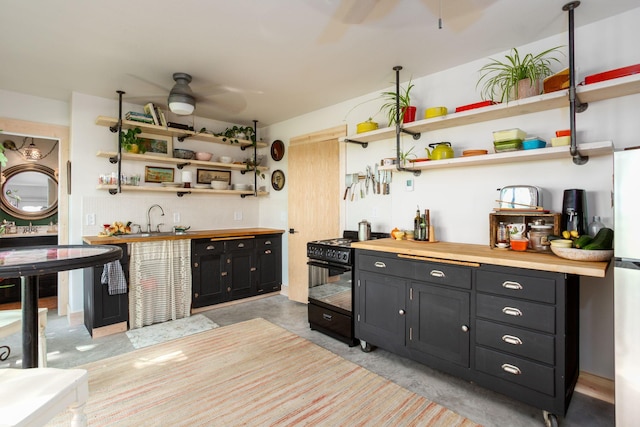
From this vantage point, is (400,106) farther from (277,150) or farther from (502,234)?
(277,150)

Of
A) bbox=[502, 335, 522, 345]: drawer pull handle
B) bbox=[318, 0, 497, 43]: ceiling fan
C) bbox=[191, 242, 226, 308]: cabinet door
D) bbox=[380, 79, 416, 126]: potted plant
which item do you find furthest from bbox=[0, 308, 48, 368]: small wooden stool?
bbox=[380, 79, 416, 126]: potted plant

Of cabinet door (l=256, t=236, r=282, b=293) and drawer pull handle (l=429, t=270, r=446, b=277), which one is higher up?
drawer pull handle (l=429, t=270, r=446, b=277)

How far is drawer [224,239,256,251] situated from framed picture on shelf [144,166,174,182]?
3.89 feet

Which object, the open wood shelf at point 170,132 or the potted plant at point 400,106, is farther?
the open wood shelf at point 170,132

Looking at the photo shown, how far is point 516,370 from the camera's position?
1.93m

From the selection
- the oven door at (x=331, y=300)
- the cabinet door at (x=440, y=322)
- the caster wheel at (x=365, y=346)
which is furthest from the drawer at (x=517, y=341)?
the oven door at (x=331, y=300)

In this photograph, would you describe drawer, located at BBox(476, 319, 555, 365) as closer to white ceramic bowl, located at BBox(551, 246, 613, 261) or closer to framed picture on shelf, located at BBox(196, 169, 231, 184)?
white ceramic bowl, located at BBox(551, 246, 613, 261)

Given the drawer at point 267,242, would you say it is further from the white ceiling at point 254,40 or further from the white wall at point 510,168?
the white ceiling at point 254,40

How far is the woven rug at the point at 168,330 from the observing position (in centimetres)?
308

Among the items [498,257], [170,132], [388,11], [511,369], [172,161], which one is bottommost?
[511,369]

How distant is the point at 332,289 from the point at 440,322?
3.66ft

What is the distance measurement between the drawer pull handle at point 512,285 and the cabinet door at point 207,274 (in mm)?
3135

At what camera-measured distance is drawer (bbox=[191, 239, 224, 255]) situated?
382 cm

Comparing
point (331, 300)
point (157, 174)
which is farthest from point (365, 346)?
point (157, 174)
